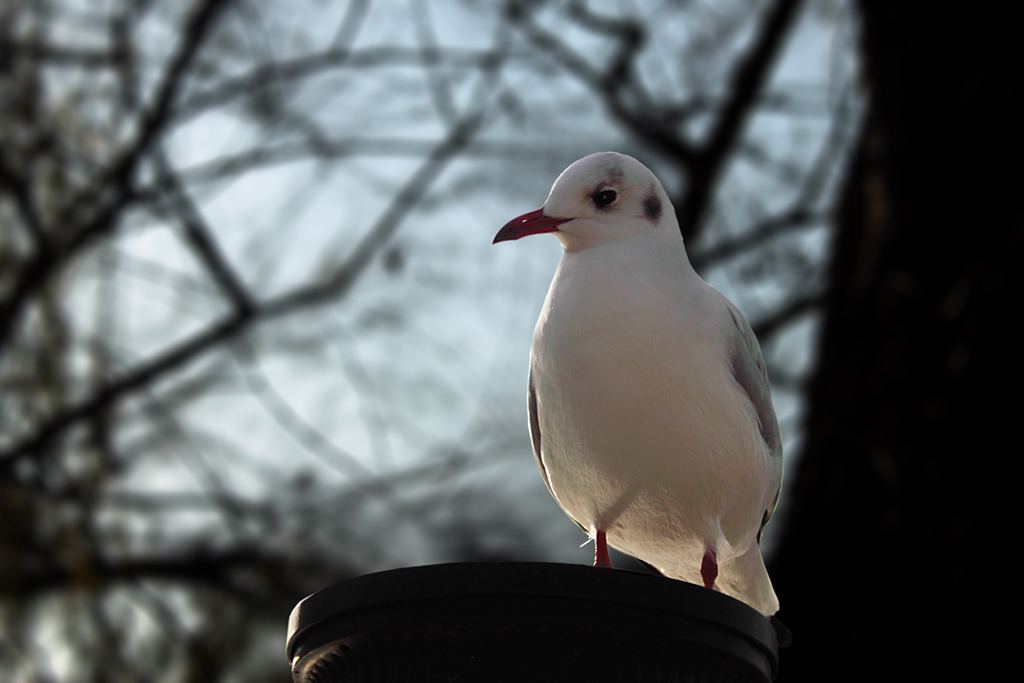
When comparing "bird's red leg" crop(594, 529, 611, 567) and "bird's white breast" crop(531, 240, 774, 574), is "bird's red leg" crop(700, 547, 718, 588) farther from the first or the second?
"bird's red leg" crop(594, 529, 611, 567)

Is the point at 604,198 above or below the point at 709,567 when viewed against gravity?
above

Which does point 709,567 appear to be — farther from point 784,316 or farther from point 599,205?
point 784,316

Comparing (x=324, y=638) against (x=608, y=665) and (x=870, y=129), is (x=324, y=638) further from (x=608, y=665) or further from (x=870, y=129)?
(x=870, y=129)

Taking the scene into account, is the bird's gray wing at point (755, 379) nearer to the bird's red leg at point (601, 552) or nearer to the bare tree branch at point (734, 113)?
the bird's red leg at point (601, 552)

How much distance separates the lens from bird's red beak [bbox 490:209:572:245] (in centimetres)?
154

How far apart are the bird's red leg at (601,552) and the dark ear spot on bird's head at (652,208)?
505 millimetres

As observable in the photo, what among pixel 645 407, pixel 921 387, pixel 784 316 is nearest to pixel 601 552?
pixel 645 407

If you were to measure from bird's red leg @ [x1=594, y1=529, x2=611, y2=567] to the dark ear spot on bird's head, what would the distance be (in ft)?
1.66

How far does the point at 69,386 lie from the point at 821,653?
10.8 feet

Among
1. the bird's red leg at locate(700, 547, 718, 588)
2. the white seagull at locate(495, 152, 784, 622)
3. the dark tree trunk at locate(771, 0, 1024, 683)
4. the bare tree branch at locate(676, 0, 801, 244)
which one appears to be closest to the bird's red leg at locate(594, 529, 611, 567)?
the white seagull at locate(495, 152, 784, 622)

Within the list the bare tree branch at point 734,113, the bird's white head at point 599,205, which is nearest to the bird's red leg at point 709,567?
the bird's white head at point 599,205

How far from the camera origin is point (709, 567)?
4.82 feet

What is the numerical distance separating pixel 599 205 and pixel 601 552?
54 cm

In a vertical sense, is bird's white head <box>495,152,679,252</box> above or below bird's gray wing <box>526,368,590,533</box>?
above
